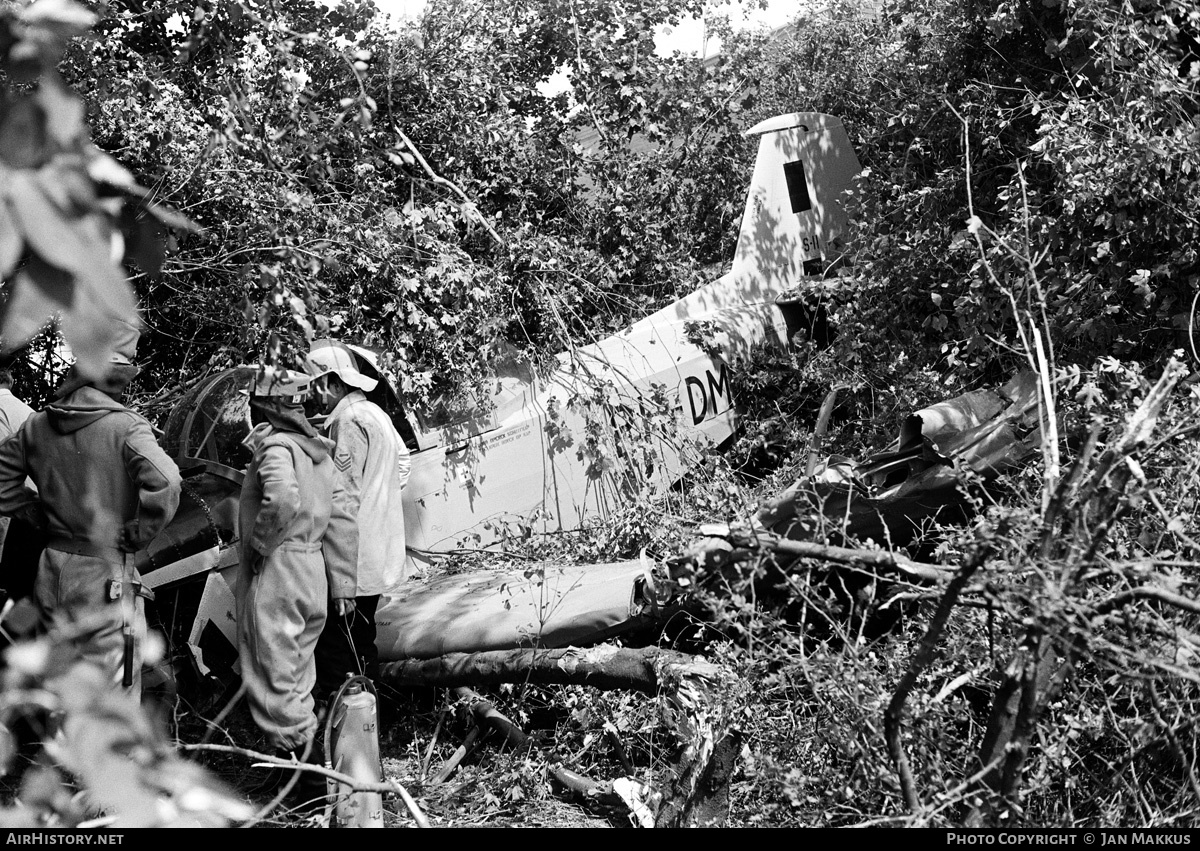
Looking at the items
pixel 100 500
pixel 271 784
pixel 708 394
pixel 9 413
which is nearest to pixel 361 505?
pixel 100 500

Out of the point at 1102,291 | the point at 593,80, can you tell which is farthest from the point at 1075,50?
the point at 593,80

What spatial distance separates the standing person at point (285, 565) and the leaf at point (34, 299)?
309 centimetres

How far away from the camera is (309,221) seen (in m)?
6.39

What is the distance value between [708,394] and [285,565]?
12.4ft

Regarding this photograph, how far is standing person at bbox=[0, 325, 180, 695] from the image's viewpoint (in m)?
4.35

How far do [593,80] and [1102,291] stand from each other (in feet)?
15.5

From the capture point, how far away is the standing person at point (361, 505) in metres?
4.86

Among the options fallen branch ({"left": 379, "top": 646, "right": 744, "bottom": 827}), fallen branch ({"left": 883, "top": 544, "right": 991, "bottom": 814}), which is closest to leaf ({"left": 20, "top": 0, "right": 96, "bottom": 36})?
fallen branch ({"left": 883, "top": 544, "right": 991, "bottom": 814})

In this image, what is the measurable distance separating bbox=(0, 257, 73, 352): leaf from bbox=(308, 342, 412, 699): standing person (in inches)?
144

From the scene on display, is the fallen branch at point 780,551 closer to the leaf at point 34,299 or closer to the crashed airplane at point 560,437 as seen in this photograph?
the crashed airplane at point 560,437

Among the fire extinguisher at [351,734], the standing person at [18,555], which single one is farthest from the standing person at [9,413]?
the fire extinguisher at [351,734]

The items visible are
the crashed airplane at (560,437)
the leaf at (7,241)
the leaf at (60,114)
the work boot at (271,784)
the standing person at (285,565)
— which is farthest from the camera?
the crashed airplane at (560,437)

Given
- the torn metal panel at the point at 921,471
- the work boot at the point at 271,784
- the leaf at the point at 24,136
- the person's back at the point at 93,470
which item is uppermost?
the leaf at the point at 24,136
